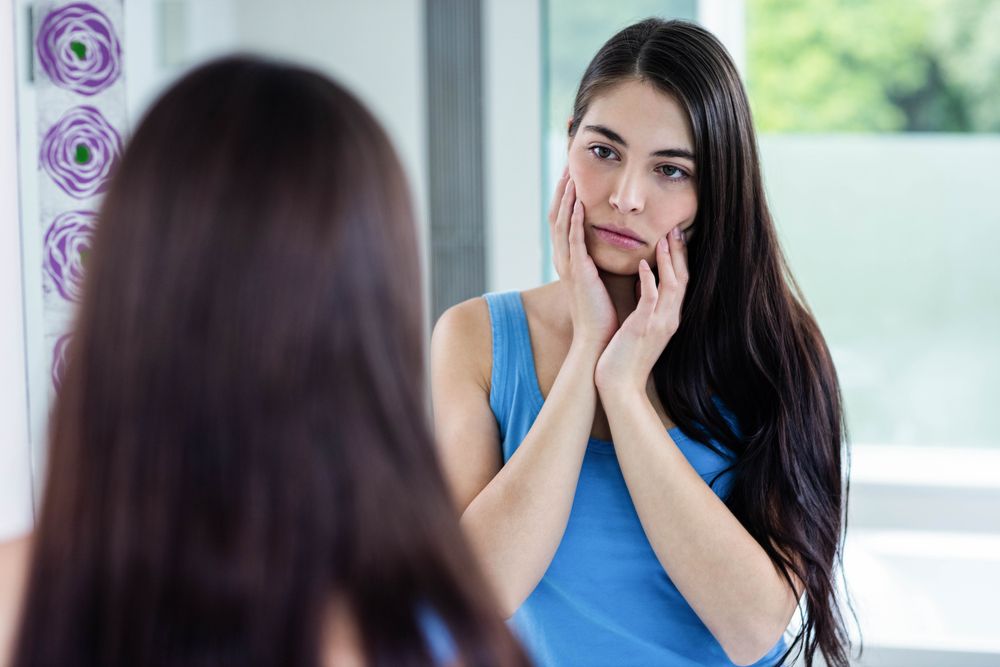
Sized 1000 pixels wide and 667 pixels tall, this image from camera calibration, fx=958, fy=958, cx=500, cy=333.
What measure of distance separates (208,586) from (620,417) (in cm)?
70

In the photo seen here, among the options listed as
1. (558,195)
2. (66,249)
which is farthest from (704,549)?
(66,249)

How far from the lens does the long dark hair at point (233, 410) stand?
1.73ft

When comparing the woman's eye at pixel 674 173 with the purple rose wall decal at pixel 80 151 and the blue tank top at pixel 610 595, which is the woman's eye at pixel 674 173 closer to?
the blue tank top at pixel 610 595

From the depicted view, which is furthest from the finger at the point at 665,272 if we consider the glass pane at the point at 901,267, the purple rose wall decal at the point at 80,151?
the glass pane at the point at 901,267

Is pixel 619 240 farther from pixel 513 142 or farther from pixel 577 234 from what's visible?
pixel 513 142

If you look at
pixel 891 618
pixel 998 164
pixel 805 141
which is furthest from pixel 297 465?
pixel 998 164

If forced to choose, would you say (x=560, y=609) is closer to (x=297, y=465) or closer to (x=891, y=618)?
(x=297, y=465)

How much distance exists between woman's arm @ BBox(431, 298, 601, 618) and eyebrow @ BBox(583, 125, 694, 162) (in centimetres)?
26

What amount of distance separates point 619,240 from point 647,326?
0.12 metres

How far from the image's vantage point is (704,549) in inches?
43.4

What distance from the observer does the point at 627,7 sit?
2.75 m

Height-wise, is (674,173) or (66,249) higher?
(674,173)

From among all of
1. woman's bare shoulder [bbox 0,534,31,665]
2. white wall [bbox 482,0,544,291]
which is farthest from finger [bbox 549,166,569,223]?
white wall [bbox 482,0,544,291]

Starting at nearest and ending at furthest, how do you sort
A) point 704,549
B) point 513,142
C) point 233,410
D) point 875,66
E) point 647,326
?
point 233,410 → point 704,549 → point 647,326 → point 513,142 → point 875,66
